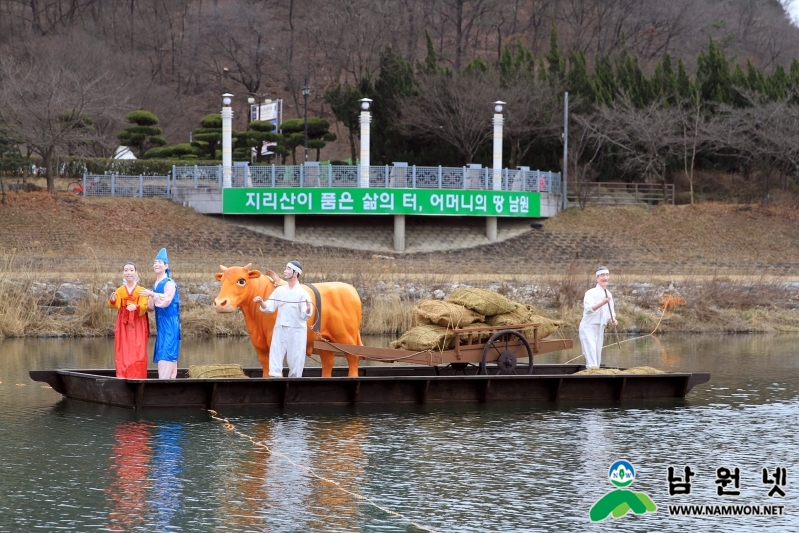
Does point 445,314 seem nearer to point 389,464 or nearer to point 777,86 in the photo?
point 389,464

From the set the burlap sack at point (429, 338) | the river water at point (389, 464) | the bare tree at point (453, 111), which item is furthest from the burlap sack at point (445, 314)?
the bare tree at point (453, 111)

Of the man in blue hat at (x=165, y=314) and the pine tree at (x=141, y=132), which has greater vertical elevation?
the pine tree at (x=141, y=132)

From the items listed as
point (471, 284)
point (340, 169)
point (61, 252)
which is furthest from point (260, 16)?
point (471, 284)

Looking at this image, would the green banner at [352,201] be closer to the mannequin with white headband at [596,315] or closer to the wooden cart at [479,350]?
the wooden cart at [479,350]

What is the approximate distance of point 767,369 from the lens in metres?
20.2

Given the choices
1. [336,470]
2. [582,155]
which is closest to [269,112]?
[582,155]

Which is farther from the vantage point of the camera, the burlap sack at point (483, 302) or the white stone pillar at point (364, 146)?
the white stone pillar at point (364, 146)

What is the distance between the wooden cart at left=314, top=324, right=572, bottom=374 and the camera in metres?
15.8

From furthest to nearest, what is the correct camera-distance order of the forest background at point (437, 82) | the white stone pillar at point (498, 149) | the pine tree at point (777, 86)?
1. the pine tree at point (777, 86)
2. the forest background at point (437, 82)
3. the white stone pillar at point (498, 149)

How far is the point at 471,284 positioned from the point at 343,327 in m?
11.8

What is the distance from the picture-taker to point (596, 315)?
16.6 meters

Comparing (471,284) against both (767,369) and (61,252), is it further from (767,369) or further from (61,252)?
(61,252)

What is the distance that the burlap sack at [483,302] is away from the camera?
53.2 feet

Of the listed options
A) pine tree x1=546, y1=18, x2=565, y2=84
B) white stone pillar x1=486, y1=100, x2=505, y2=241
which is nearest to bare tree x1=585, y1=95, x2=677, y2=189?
pine tree x1=546, y1=18, x2=565, y2=84
